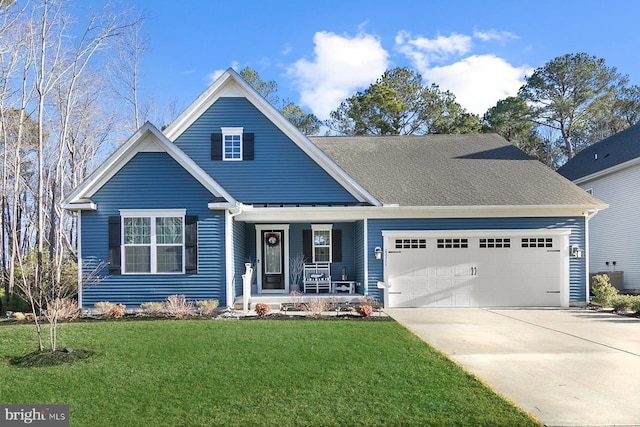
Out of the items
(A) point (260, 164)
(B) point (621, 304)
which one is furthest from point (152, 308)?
(B) point (621, 304)

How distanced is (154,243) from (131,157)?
224 cm

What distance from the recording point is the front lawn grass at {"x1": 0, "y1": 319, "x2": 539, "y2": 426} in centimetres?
465

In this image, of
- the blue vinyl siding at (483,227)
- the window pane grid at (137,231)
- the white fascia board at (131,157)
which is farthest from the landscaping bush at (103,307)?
the blue vinyl siding at (483,227)

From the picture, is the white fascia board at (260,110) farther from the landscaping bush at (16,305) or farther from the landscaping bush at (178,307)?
the landscaping bush at (16,305)

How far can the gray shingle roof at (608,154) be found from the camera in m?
17.9

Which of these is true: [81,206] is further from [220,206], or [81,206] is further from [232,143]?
[232,143]

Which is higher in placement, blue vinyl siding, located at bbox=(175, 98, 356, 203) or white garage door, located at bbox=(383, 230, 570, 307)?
blue vinyl siding, located at bbox=(175, 98, 356, 203)

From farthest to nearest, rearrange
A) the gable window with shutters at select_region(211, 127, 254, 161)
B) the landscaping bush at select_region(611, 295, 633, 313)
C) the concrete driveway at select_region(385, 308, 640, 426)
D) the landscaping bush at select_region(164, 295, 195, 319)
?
the gable window with shutters at select_region(211, 127, 254, 161) < the landscaping bush at select_region(611, 295, 633, 313) < the landscaping bush at select_region(164, 295, 195, 319) < the concrete driveway at select_region(385, 308, 640, 426)

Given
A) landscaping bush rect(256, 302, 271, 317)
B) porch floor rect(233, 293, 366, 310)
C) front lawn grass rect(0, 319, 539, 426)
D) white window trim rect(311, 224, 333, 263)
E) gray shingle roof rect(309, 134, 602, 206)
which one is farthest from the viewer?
white window trim rect(311, 224, 333, 263)

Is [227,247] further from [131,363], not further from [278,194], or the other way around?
[131,363]

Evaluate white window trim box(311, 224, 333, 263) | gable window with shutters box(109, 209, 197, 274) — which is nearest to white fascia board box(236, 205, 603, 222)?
white window trim box(311, 224, 333, 263)

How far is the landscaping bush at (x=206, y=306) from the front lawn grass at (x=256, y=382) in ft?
7.97

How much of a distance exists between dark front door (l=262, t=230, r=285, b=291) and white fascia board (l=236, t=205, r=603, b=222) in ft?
5.08

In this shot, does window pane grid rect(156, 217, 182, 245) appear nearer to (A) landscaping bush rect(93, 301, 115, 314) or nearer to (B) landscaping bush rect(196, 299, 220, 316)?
(B) landscaping bush rect(196, 299, 220, 316)
